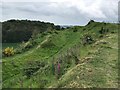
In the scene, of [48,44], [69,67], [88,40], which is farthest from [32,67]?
[48,44]

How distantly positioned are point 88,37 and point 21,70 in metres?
11.5

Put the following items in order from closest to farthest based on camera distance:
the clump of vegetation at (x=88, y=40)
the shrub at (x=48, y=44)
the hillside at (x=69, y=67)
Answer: the hillside at (x=69, y=67) → the clump of vegetation at (x=88, y=40) → the shrub at (x=48, y=44)

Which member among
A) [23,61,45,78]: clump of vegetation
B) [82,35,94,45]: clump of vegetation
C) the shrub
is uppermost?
[82,35,94,45]: clump of vegetation

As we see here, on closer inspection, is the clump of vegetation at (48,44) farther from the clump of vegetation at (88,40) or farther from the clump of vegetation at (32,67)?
the clump of vegetation at (32,67)

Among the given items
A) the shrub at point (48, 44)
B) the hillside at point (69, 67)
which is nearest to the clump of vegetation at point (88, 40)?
the hillside at point (69, 67)

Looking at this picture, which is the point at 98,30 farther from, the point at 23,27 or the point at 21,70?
the point at 23,27

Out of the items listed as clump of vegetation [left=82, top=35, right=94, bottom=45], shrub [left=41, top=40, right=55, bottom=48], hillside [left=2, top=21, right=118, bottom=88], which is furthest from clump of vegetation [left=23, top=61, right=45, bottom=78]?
shrub [left=41, top=40, right=55, bottom=48]

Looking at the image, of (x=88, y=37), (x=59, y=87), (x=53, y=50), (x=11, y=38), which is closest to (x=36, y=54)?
(x=53, y=50)

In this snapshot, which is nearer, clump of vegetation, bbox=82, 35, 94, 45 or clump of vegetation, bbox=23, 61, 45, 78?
clump of vegetation, bbox=23, 61, 45, 78

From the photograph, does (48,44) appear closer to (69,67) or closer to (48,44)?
(48,44)

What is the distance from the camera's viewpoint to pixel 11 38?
92.0 m

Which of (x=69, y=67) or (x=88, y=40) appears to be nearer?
(x=69, y=67)

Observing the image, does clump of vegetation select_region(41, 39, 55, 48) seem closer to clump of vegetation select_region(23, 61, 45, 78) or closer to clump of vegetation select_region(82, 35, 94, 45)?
clump of vegetation select_region(82, 35, 94, 45)

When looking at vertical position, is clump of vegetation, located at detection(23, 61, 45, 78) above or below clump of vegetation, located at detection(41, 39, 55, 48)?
below
